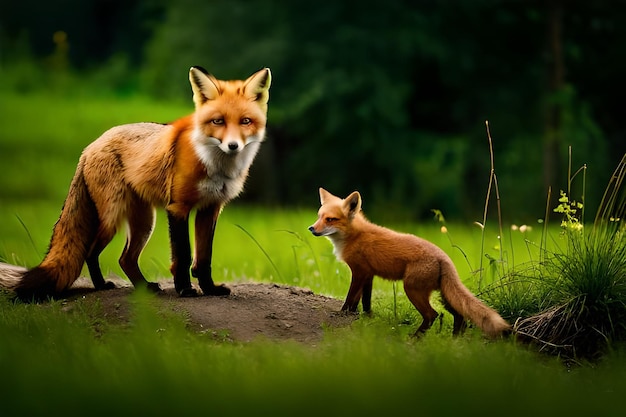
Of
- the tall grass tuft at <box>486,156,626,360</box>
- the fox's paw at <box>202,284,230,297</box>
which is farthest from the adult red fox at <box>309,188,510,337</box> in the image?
the fox's paw at <box>202,284,230,297</box>

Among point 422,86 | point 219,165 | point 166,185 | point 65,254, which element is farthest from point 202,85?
point 422,86

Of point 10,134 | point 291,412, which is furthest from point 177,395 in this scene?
point 10,134

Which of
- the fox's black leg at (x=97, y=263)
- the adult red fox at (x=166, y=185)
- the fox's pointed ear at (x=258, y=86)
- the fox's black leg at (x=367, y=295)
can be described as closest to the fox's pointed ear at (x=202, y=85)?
the adult red fox at (x=166, y=185)

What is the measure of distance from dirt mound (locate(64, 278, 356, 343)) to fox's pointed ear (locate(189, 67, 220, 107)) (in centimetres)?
140

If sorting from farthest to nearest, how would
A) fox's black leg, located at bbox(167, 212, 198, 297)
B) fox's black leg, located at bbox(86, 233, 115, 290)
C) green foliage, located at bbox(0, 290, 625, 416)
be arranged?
fox's black leg, located at bbox(86, 233, 115, 290) → fox's black leg, located at bbox(167, 212, 198, 297) → green foliage, located at bbox(0, 290, 625, 416)

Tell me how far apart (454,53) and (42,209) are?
801 cm

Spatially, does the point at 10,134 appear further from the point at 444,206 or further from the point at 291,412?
the point at 291,412

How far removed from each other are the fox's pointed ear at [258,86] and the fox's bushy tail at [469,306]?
165 cm

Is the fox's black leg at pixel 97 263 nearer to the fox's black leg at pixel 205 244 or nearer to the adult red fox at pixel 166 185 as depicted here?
the adult red fox at pixel 166 185

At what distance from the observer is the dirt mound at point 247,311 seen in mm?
5488

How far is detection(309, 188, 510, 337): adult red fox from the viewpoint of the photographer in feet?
17.3

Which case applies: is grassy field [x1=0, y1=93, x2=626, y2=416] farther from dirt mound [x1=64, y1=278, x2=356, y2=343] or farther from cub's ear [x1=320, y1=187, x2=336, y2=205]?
cub's ear [x1=320, y1=187, x2=336, y2=205]

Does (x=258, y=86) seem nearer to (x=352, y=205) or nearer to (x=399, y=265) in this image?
(x=352, y=205)

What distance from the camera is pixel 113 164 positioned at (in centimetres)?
621
